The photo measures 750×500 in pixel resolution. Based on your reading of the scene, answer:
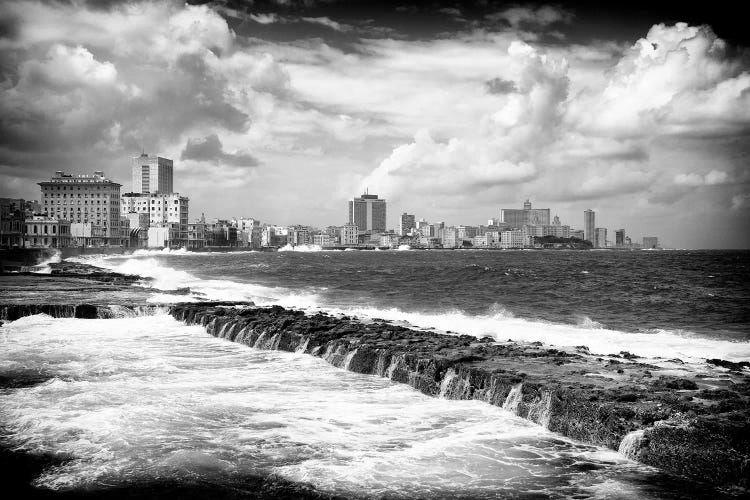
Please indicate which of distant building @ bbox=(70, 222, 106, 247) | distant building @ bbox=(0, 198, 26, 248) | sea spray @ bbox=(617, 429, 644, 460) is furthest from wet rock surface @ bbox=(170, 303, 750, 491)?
distant building @ bbox=(70, 222, 106, 247)

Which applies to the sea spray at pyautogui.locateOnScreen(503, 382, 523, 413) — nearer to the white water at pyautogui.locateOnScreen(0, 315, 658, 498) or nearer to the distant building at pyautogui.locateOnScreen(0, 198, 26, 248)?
the white water at pyautogui.locateOnScreen(0, 315, 658, 498)

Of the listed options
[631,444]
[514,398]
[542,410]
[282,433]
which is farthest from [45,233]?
[631,444]

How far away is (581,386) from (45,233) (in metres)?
164

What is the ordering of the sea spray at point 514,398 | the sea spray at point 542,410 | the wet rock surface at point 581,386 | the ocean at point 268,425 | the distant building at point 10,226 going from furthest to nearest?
the distant building at point 10,226
the sea spray at point 514,398
the sea spray at point 542,410
the wet rock surface at point 581,386
the ocean at point 268,425

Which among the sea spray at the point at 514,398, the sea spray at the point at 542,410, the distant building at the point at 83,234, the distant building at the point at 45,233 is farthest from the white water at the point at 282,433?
the distant building at the point at 83,234

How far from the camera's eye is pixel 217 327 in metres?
24.2

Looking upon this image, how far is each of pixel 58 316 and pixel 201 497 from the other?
74.0ft

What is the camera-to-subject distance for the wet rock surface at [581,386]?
30.8 feet

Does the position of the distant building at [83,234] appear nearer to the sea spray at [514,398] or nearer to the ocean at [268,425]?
the ocean at [268,425]

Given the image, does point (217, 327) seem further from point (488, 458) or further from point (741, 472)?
point (741, 472)

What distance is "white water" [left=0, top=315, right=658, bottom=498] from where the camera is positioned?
8992 millimetres

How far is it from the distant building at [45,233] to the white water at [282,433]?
5820 inches

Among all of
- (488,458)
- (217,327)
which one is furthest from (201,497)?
(217,327)

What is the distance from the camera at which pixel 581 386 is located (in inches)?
483
